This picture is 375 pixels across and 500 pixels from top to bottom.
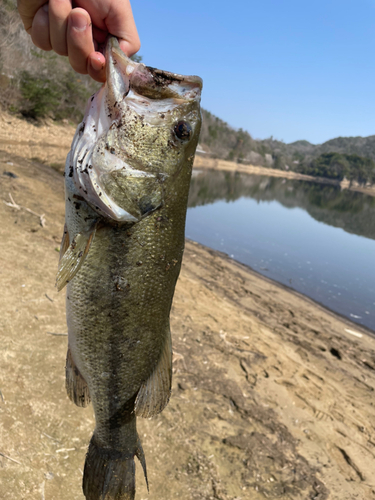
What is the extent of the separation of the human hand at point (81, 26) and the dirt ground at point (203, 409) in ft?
9.27

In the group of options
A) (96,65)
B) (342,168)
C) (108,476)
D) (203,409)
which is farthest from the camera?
(342,168)

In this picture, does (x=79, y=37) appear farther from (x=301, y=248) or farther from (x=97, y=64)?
(x=301, y=248)

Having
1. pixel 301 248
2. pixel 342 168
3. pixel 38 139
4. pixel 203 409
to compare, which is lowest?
pixel 301 248

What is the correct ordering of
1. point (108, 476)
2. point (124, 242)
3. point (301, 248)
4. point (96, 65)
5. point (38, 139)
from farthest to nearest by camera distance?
point (38, 139) < point (301, 248) < point (96, 65) < point (108, 476) < point (124, 242)

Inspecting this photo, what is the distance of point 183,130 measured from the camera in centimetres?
189

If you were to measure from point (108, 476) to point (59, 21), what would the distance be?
2.57 meters

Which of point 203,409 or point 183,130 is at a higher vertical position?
point 183,130

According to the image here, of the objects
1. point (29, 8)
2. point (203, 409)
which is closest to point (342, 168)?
point (203, 409)

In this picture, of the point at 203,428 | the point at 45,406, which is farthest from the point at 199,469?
the point at 45,406

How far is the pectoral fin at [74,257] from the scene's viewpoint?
1.62 meters

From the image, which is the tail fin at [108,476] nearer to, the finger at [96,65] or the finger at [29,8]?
the finger at [96,65]

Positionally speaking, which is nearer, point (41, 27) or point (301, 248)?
point (41, 27)

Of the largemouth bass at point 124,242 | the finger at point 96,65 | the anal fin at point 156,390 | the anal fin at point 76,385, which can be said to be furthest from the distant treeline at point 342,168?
the anal fin at point 76,385

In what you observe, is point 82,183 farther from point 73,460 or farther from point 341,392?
point 341,392
